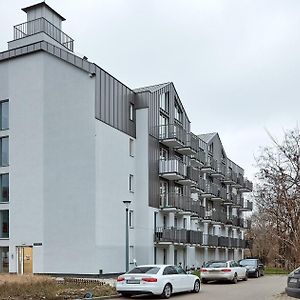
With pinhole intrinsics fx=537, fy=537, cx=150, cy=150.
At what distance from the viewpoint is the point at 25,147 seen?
35312 mm

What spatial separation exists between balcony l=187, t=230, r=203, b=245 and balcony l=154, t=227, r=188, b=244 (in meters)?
1.46

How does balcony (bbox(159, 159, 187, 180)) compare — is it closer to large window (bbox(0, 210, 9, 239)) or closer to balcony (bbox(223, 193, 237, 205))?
large window (bbox(0, 210, 9, 239))

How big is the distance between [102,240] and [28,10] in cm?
1808

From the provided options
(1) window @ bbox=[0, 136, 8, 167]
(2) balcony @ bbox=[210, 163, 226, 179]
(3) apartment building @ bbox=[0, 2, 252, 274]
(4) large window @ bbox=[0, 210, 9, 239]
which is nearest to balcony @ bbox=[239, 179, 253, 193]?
(2) balcony @ bbox=[210, 163, 226, 179]

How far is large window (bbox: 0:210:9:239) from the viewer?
35312 mm

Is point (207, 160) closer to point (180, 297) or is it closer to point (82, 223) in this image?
point (82, 223)

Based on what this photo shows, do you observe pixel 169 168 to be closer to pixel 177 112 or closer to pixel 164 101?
pixel 164 101

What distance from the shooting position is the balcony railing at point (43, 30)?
38.5 meters

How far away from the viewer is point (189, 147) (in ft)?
142

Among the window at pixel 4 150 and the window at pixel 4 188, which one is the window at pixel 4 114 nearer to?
the window at pixel 4 150

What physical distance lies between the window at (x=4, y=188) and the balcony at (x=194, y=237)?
49.7ft

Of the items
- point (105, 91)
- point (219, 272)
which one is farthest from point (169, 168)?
point (219, 272)

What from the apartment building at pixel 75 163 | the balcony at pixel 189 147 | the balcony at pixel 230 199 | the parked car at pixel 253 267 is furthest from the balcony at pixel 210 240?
the parked car at pixel 253 267

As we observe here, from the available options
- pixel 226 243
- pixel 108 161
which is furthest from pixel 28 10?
pixel 226 243
